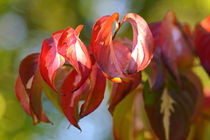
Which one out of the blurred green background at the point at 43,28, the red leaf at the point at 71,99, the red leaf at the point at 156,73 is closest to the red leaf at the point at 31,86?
the red leaf at the point at 71,99

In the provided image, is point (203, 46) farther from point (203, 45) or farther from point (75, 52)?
A: point (75, 52)

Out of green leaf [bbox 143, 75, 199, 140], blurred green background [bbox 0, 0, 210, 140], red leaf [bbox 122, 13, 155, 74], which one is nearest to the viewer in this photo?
red leaf [bbox 122, 13, 155, 74]

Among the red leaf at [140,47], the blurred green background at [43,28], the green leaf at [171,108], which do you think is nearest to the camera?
the red leaf at [140,47]

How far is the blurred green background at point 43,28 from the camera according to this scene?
2006mm

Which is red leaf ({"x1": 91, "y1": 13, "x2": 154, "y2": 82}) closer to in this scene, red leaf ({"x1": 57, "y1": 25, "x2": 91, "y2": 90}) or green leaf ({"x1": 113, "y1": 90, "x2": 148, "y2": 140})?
red leaf ({"x1": 57, "y1": 25, "x2": 91, "y2": 90})

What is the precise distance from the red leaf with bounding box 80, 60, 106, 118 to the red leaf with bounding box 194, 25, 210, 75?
0.18 m

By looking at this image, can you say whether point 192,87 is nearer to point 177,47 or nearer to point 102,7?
point 177,47

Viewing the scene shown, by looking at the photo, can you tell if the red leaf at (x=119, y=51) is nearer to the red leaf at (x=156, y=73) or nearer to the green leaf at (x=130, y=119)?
the red leaf at (x=156, y=73)

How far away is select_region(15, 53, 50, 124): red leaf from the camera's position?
417mm

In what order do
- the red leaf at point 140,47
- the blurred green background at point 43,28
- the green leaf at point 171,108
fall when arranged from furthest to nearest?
the blurred green background at point 43,28 → the green leaf at point 171,108 → the red leaf at point 140,47

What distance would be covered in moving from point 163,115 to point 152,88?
6 cm

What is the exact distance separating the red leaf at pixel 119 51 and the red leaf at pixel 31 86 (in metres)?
0.10

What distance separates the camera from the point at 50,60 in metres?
0.40

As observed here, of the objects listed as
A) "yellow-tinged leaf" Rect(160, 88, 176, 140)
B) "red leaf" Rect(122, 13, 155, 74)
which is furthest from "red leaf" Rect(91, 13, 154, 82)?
"yellow-tinged leaf" Rect(160, 88, 176, 140)
